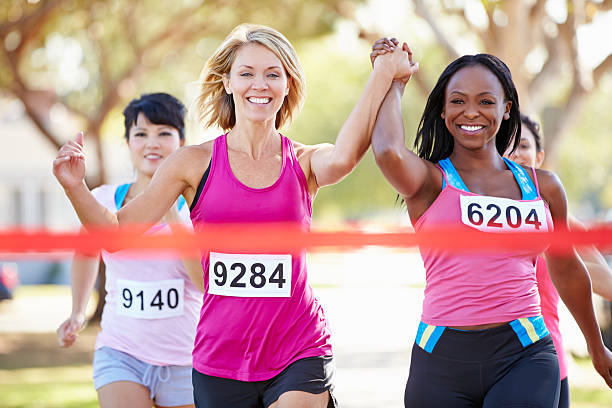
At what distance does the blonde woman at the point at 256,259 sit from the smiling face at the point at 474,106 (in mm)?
203

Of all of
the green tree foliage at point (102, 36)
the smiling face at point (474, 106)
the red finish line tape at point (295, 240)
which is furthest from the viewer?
the green tree foliage at point (102, 36)

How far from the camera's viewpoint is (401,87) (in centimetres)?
321

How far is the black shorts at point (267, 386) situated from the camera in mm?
3141

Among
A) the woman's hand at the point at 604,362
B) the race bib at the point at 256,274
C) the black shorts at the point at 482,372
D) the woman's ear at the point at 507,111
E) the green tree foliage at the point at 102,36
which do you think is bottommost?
the woman's hand at the point at 604,362

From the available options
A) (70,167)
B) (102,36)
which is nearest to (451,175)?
(70,167)

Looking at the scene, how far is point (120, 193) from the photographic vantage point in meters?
4.42

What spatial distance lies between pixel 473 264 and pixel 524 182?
16.7 inches

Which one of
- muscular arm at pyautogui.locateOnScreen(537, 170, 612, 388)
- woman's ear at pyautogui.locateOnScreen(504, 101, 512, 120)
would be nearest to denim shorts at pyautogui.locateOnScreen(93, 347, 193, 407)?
muscular arm at pyautogui.locateOnScreen(537, 170, 612, 388)

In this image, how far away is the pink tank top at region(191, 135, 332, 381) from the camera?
3.19 meters

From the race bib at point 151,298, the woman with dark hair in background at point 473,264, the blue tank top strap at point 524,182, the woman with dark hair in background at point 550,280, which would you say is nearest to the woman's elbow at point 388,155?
the woman with dark hair in background at point 473,264

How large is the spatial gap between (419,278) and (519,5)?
14.1m

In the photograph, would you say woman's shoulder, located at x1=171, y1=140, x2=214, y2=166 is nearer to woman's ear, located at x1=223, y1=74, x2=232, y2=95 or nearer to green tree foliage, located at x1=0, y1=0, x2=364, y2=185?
woman's ear, located at x1=223, y1=74, x2=232, y2=95

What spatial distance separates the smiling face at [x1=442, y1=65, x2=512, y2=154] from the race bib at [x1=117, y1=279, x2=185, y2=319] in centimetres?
165

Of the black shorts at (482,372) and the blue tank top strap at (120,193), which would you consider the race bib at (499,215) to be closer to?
the black shorts at (482,372)
